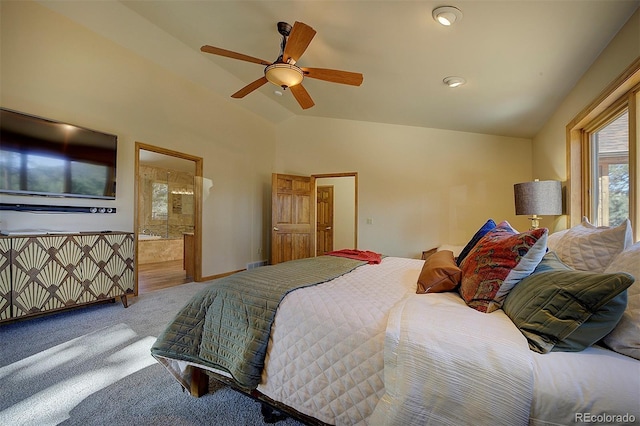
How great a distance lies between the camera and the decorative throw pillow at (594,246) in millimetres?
1098

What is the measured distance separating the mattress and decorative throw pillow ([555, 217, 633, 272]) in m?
0.83

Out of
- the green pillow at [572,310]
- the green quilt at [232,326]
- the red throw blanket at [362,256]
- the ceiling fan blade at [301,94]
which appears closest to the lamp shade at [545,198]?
the red throw blanket at [362,256]

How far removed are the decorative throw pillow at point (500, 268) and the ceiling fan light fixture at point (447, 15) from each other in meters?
1.60

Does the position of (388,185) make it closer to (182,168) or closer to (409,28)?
(409,28)

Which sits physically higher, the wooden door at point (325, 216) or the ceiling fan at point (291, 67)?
the ceiling fan at point (291, 67)

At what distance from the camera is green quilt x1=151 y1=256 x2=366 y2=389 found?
130 centimetres

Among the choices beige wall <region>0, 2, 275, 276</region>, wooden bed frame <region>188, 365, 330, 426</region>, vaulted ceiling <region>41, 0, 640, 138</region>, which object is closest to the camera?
wooden bed frame <region>188, 365, 330, 426</region>

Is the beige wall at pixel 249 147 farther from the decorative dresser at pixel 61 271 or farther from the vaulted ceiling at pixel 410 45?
the decorative dresser at pixel 61 271

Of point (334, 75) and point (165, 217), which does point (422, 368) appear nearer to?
point (334, 75)

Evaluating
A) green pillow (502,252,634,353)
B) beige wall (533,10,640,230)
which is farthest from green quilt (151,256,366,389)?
beige wall (533,10,640,230)

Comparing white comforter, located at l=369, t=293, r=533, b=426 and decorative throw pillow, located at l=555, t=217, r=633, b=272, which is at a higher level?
decorative throw pillow, located at l=555, t=217, r=633, b=272

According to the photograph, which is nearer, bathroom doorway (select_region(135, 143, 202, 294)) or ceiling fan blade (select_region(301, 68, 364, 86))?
ceiling fan blade (select_region(301, 68, 364, 86))

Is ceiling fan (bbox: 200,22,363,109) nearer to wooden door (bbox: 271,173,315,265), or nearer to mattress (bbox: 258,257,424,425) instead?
mattress (bbox: 258,257,424,425)

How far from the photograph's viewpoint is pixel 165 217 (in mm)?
7914
